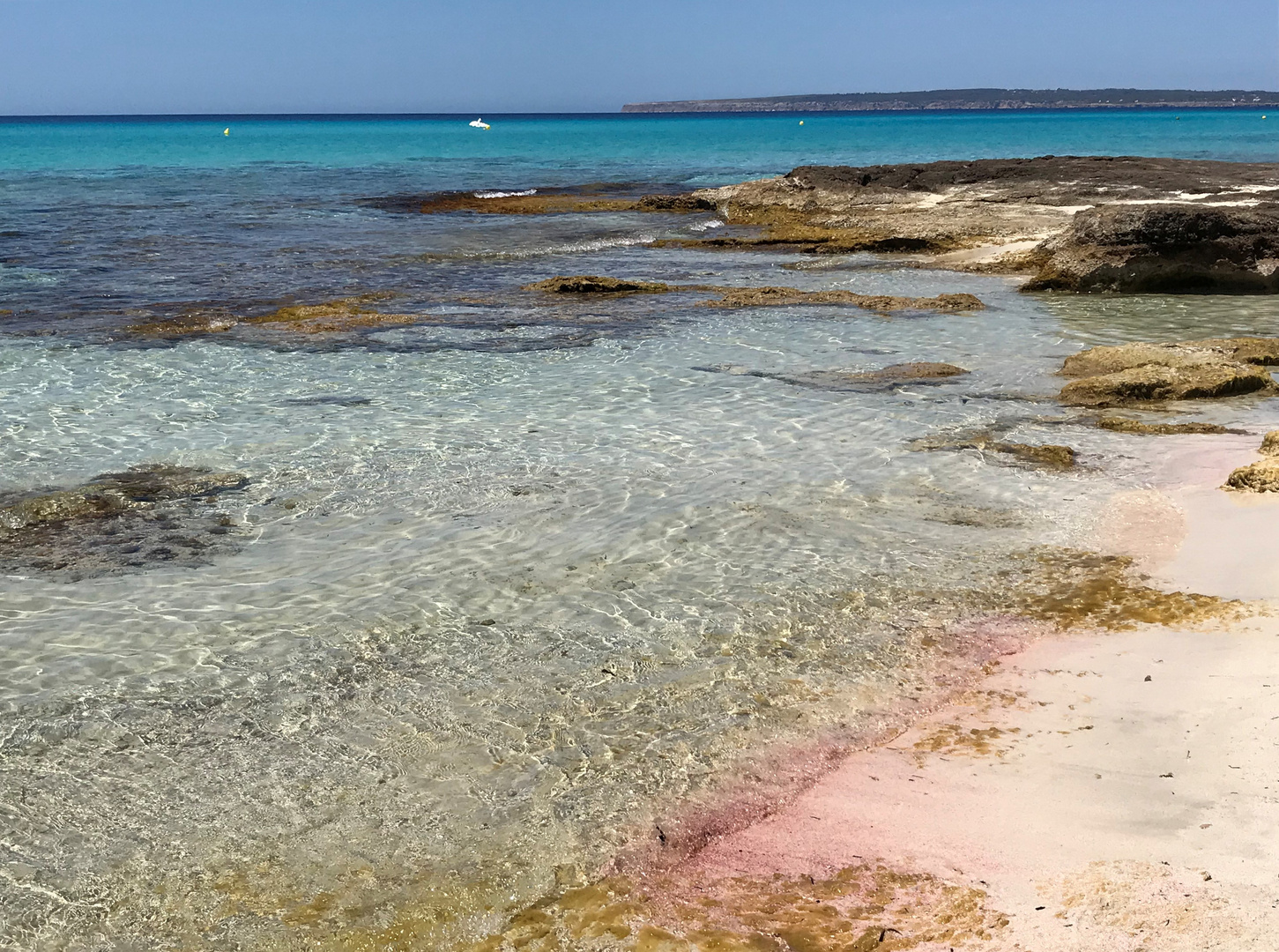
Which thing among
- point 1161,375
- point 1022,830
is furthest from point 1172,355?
point 1022,830

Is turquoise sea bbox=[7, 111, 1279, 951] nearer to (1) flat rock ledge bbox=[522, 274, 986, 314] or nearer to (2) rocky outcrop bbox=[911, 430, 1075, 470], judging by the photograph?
(2) rocky outcrop bbox=[911, 430, 1075, 470]

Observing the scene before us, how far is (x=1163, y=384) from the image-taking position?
1008cm

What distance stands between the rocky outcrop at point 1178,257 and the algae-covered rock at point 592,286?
17.5 feet

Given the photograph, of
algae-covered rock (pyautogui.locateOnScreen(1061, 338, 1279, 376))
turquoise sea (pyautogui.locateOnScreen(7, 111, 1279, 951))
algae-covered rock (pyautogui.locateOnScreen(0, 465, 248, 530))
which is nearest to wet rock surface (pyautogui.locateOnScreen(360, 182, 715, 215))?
turquoise sea (pyautogui.locateOnScreen(7, 111, 1279, 951))

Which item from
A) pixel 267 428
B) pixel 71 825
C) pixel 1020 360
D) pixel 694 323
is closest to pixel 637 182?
pixel 694 323

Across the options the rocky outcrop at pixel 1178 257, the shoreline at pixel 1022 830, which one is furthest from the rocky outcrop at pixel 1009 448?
the rocky outcrop at pixel 1178 257

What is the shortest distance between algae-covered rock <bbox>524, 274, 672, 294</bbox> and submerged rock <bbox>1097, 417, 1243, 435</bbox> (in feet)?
26.7

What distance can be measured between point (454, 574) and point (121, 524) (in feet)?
7.55

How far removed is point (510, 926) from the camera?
3.76 metres

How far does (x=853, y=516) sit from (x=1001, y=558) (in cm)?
105

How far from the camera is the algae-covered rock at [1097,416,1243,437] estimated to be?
9047mm

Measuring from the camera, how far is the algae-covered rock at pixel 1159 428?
905 centimetres

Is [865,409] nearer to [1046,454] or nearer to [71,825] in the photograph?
[1046,454]

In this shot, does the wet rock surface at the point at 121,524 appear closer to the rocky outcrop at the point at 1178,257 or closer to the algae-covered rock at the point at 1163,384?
the algae-covered rock at the point at 1163,384
